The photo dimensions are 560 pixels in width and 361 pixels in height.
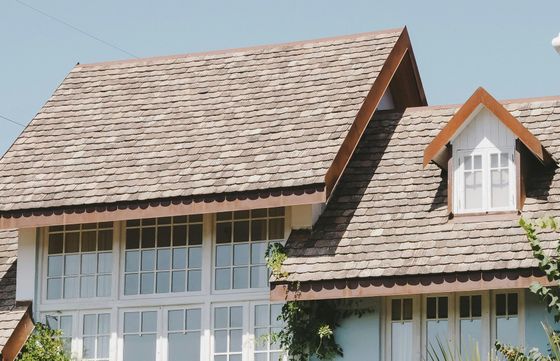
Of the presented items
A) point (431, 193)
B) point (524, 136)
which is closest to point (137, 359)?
point (431, 193)

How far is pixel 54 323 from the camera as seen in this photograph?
82.3ft

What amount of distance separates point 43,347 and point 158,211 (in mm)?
2815

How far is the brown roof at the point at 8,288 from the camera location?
24.6 metres

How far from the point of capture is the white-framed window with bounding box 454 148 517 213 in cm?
2330

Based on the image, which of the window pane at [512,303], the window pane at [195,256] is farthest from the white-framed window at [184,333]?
the window pane at [512,303]

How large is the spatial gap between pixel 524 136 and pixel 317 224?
3286 mm

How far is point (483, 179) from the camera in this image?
922 inches

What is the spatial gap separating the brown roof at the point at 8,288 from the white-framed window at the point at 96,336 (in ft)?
3.24

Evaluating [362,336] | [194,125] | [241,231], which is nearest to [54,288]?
[241,231]

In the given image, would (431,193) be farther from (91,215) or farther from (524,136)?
(91,215)

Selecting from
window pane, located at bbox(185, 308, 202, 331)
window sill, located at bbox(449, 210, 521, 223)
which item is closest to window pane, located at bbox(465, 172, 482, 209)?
window sill, located at bbox(449, 210, 521, 223)

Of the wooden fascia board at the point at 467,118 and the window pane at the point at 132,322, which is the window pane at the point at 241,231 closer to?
the window pane at the point at 132,322

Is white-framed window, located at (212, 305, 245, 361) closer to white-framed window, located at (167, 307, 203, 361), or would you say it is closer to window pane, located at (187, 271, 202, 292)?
white-framed window, located at (167, 307, 203, 361)

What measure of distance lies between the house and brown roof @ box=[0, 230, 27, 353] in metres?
0.04
